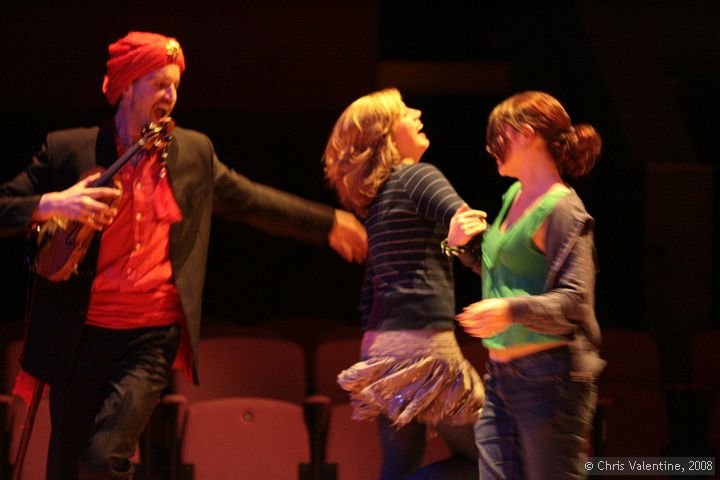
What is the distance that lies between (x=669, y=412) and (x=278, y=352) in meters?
1.97

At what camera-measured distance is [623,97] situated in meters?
6.34

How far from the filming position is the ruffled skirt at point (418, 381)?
2.74 metres

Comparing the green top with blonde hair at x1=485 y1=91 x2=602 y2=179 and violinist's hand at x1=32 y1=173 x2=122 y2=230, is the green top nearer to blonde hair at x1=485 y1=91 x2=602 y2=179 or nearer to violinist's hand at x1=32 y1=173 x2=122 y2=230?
blonde hair at x1=485 y1=91 x2=602 y2=179

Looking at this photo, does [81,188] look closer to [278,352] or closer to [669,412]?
[278,352]

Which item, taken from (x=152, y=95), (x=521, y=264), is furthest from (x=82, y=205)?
(x=521, y=264)

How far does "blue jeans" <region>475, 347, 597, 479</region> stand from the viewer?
7.43 feet

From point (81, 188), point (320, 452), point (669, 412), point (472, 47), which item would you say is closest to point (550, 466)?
point (81, 188)

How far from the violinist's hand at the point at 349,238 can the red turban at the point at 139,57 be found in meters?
0.73

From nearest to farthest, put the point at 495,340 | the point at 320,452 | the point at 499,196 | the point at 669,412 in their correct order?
the point at 495,340, the point at 320,452, the point at 669,412, the point at 499,196

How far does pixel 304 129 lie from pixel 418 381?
3407mm

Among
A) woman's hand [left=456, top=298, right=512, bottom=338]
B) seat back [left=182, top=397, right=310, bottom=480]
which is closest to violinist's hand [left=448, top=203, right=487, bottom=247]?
woman's hand [left=456, top=298, right=512, bottom=338]

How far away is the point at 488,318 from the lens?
221cm

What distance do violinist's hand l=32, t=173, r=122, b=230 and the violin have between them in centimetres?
4

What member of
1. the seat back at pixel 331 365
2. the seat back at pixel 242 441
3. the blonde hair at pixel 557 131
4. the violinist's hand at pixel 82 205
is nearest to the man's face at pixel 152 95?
the violinist's hand at pixel 82 205
